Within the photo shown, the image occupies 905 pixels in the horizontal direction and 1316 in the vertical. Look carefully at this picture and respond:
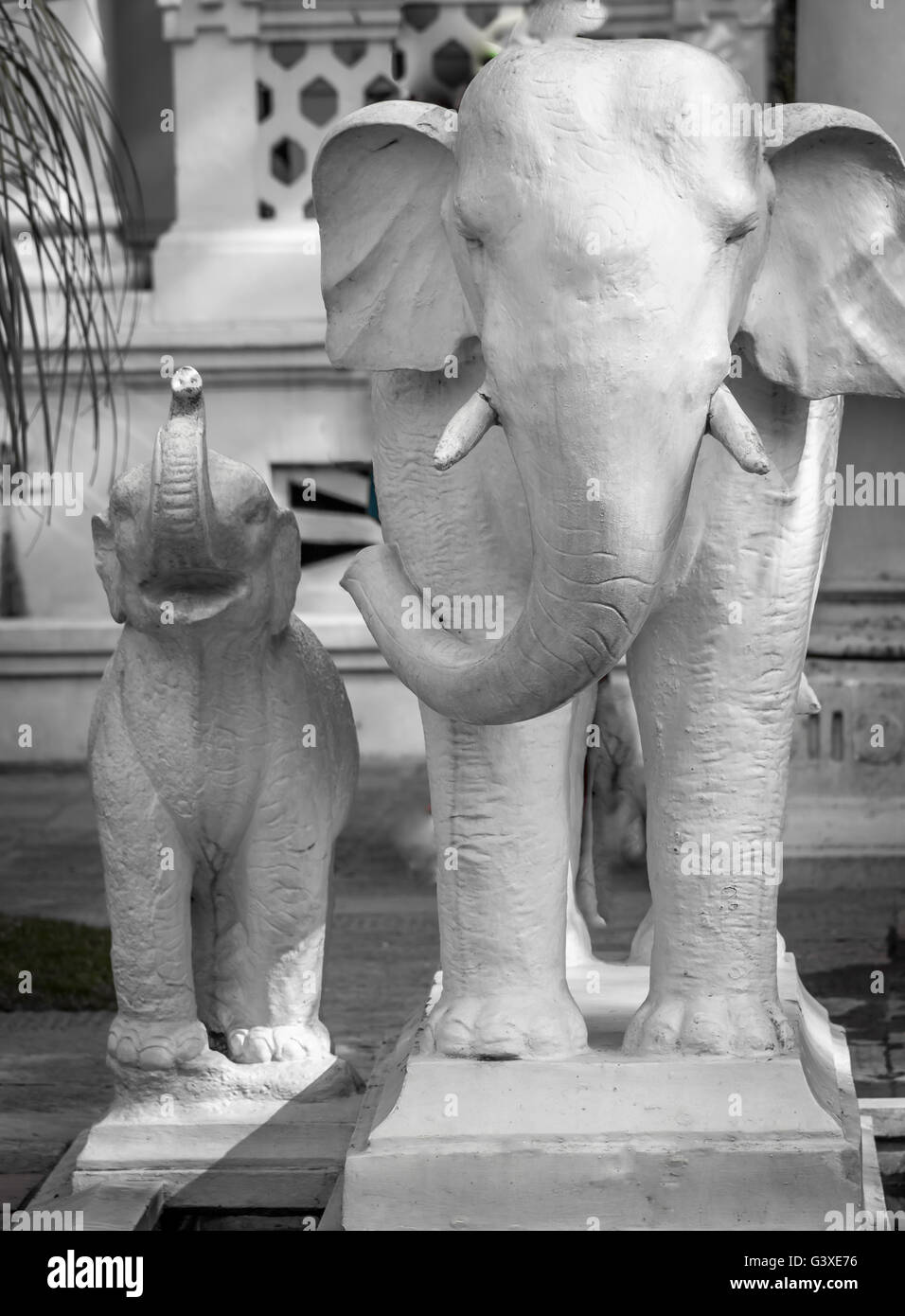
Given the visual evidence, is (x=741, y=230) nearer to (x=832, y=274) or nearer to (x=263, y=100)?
(x=832, y=274)

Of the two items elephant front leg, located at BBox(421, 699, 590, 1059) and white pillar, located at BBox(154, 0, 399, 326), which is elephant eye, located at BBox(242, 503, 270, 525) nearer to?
elephant front leg, located at BBox(421, 699, 590, 1059)

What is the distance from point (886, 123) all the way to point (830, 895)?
1.74m

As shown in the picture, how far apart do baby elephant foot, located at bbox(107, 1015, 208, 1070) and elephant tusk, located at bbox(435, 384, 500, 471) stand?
93cm

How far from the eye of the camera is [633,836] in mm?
4340

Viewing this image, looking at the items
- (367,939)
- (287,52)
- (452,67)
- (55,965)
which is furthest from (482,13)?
(55,965)

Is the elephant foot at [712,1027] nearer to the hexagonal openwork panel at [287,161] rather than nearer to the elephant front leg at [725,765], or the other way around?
the elephant front leg at [725,765]

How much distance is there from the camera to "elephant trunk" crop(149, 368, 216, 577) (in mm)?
2338

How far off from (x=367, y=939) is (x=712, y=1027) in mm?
2371

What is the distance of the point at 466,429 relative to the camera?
2.01 meters

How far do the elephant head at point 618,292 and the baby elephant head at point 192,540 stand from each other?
0.93 ft

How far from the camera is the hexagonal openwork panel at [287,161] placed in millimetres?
7426
